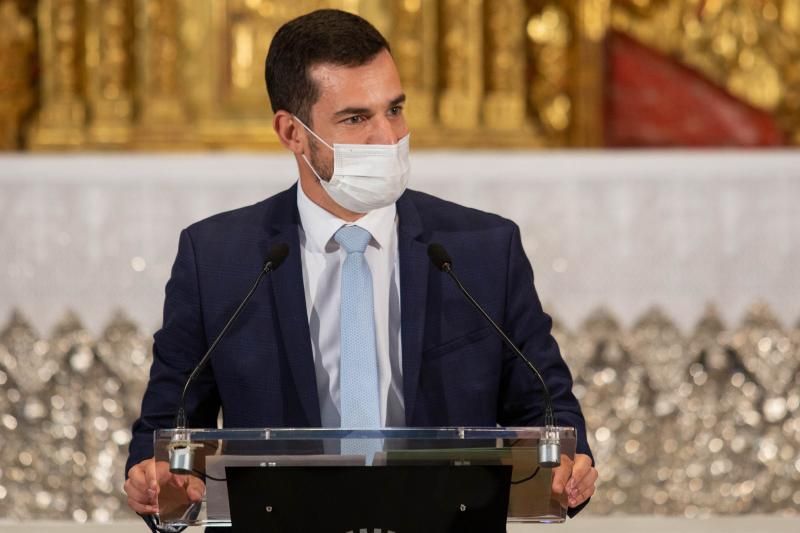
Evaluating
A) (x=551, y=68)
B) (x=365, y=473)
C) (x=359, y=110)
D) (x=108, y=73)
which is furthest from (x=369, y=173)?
(x=551, y=68)

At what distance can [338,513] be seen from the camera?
2139mm

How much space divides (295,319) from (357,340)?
121 millimetres

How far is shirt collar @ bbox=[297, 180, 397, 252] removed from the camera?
8.96 feet

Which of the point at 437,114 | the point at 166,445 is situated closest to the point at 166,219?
the point at 437,114

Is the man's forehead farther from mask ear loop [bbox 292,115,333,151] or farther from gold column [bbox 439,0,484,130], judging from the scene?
gold column [bbox 439,0,484,130]

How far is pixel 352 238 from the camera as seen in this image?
2.72 metres

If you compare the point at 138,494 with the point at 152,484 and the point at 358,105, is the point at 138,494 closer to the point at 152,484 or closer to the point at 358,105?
the point at 152,484

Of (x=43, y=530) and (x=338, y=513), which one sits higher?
(x=338, y=513)

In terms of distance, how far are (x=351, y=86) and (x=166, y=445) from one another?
73cm

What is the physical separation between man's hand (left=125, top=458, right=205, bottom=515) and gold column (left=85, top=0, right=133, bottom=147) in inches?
119

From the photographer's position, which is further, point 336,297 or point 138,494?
point 336,297

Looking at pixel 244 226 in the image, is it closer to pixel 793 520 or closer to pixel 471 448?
pixel 471 448

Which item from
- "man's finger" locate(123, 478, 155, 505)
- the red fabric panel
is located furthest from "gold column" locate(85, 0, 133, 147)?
"man's finger" locate(123, 478, 155, 505)

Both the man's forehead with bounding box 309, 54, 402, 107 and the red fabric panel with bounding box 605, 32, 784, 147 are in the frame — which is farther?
the red fabric panel with bounding box 605, 32, 784, 147
